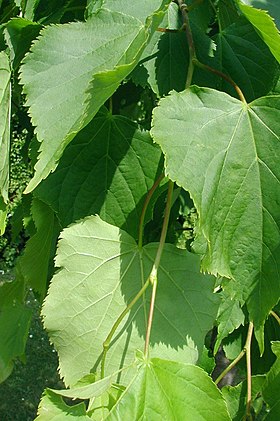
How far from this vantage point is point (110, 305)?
0.87m

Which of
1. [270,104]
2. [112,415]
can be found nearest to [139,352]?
[112,415]

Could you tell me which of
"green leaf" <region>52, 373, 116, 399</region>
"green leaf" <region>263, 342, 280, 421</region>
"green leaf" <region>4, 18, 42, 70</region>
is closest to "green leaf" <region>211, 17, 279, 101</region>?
"green leaf" <region>4, 18, 42, 70</region>

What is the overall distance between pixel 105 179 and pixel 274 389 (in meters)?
0.35

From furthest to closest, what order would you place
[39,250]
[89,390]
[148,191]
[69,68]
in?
[39,250], [148,191], [69,68], [89,390]

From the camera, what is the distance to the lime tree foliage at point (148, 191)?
0.78 m

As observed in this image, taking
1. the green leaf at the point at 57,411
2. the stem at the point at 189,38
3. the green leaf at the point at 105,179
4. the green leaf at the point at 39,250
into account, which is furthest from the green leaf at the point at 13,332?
the stem at the point at 189,38

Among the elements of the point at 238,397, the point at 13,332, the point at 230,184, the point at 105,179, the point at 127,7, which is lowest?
the point at 13,332

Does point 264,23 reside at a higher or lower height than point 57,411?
higher

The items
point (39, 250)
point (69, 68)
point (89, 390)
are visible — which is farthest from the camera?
point (39, 250)

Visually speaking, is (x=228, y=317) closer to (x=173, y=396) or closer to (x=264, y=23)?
(x=173, y=396)

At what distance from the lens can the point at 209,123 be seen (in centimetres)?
83

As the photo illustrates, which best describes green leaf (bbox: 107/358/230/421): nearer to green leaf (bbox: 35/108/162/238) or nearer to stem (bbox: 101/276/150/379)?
stem (bbox: 101/276/150/379)

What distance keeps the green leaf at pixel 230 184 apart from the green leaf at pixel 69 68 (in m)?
0.08

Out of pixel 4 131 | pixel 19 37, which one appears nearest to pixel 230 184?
pixel 4 131
